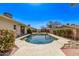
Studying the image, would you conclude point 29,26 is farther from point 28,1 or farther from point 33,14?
point 28,1

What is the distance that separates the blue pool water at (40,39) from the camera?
6.27m

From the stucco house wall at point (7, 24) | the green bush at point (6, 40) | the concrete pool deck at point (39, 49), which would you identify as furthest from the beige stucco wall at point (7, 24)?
the concrete pool deck at point (39, 49)

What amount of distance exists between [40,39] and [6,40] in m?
1.09

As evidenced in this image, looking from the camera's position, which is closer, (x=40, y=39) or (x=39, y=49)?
(x=39, y=49)

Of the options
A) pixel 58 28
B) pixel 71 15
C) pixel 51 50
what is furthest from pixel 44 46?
pixel 71 15

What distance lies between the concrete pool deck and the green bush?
176 mm

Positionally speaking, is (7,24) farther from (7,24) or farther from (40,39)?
(40,39)

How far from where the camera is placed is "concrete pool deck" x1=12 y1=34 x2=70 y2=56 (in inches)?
240

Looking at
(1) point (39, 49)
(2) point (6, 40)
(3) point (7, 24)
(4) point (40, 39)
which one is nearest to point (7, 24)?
(3) point (7, 24)

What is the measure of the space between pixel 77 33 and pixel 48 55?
1.16 m

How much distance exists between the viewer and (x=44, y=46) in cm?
627

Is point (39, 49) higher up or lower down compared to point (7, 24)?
lower down

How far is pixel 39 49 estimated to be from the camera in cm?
620

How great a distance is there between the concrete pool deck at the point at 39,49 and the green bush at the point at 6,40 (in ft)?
0.58
